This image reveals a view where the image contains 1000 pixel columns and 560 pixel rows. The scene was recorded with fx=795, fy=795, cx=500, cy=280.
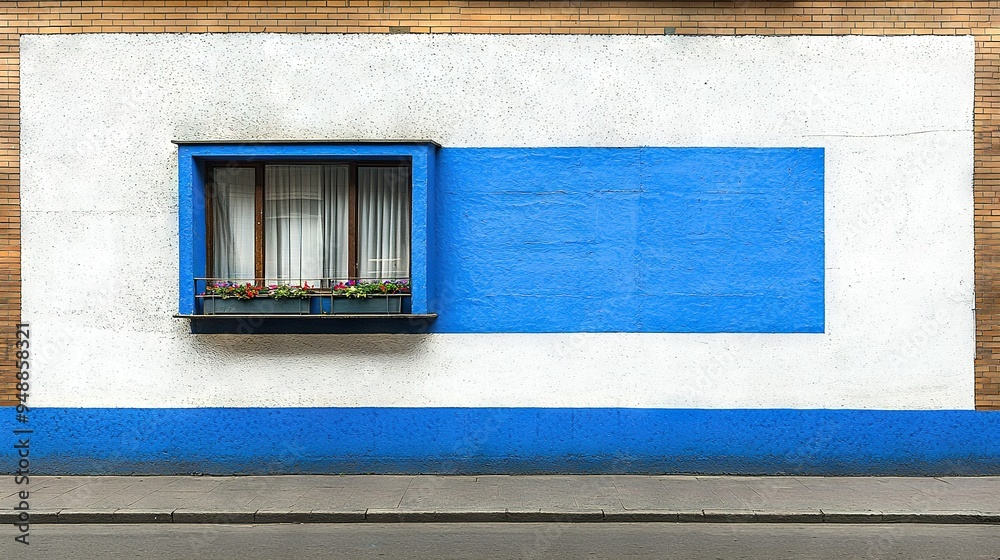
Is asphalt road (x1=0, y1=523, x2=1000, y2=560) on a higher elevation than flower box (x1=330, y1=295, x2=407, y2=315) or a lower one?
lower

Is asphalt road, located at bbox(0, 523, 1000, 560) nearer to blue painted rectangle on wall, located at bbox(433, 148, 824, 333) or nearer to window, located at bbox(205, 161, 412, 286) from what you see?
blue painted rectangle on wall, located at bbox(433, 148, 824, 333)

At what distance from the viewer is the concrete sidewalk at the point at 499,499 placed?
300 inches

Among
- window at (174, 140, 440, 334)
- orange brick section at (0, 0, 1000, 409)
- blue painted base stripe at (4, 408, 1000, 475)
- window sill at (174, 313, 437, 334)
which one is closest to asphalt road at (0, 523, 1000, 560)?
blue painted base stripe at (4, 408, 1000, 475)

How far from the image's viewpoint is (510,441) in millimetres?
9250

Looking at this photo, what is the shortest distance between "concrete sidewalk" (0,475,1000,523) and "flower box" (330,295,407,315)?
1900 millimetres

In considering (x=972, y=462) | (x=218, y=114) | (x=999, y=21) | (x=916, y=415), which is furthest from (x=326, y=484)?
(x=999, y=21)

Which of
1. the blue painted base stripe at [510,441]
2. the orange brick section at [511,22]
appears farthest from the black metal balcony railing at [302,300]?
the orange brick section at [511,22]

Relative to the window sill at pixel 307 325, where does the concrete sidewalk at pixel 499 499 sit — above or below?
below

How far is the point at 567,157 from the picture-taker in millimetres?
9258

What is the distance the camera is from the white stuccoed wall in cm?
920

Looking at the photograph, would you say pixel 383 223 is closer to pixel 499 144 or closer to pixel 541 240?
pixel 499 144

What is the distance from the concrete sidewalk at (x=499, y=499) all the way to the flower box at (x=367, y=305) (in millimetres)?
1900

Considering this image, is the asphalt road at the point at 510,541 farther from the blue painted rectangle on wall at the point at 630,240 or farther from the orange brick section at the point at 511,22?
the orange brick section at the point at 511,22

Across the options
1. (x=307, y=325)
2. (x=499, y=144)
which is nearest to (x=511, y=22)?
(x=499, y=144)
